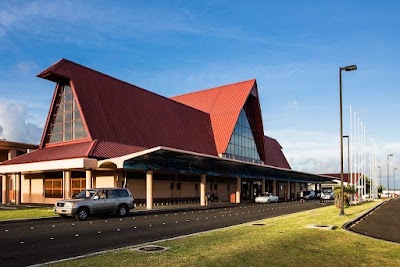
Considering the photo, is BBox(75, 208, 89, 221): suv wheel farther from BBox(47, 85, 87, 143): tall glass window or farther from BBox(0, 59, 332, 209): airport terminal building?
BBox(47, 85, 87, 143): tall glass window

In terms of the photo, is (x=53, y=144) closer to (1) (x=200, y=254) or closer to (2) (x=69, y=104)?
(2) (x=69, y=104)

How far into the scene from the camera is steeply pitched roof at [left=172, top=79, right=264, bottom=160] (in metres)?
58.0

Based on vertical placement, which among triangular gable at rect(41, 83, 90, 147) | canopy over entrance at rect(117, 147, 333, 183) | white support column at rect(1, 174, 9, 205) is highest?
triangular gable at rect(41, 83, 90, 147)

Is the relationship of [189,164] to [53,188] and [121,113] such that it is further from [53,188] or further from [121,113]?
[53,188]

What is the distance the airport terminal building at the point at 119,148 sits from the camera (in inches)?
1379

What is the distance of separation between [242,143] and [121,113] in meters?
26.6

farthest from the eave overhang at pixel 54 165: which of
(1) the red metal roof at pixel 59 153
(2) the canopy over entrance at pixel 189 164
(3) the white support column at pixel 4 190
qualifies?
(3) the white support column at pixel 4 190

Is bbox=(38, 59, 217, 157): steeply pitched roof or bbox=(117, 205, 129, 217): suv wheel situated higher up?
bbox=(38, 59, 217, 157): steeply pitched roof

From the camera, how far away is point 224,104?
202 ft

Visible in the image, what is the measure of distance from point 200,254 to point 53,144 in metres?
33.4

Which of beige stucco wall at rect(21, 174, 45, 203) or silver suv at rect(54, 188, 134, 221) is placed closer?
silver suv at rect(54, 188, 134, 221)

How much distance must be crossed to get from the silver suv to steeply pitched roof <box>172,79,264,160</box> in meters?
30.8

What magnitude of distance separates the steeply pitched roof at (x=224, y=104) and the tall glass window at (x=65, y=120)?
76.7 feet

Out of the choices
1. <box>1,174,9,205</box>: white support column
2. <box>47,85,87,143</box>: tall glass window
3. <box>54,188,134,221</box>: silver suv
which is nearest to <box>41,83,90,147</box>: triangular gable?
<box>47,85,87,143</box>: tall glass window
